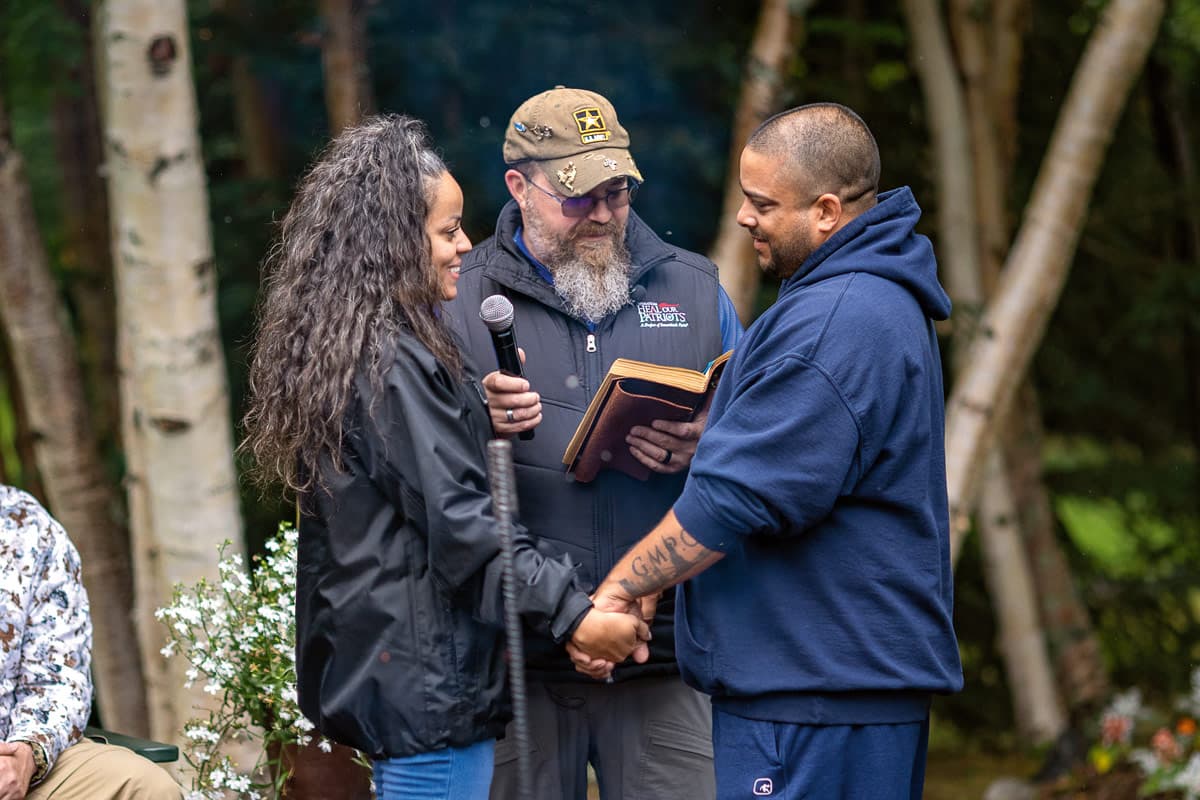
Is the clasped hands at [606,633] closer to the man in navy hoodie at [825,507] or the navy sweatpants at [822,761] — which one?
the man in navy hoodie at [825,507]

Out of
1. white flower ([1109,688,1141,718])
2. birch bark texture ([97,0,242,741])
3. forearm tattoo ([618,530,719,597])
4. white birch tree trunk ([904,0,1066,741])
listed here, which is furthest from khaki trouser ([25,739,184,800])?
white flower ([1109,688,1141,718])

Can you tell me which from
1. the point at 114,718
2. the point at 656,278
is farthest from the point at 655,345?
the point at 114,718

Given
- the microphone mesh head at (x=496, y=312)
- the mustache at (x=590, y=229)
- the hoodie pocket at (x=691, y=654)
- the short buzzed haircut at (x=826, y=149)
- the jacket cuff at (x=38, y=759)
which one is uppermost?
the short buzzed haircut at (x=826, y=149)

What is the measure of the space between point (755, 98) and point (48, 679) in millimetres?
3449

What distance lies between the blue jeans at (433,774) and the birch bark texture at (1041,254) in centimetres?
343

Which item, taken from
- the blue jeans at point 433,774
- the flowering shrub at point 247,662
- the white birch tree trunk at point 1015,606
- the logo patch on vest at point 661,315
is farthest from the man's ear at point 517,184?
the white birch tree trunk at point 1015,606

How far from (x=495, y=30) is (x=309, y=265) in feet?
12.4

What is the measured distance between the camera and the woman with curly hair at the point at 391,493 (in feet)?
8.75

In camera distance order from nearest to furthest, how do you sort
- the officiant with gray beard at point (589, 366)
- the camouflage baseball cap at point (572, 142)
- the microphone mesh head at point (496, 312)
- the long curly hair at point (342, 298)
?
the long curly hair at point (342, 298) → the microphone mesh head at point (496, 312) → the officiant with gray beard at point (589, 366) → the camouflage baseball cap at point (572, 142)

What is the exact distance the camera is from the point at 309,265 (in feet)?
9.35

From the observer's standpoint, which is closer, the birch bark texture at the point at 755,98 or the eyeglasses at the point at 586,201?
the eyeglasses at the point at 586,201

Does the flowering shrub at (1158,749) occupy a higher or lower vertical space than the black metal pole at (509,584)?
lower

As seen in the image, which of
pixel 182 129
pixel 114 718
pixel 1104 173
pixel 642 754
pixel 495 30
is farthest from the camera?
pixel 1104 173

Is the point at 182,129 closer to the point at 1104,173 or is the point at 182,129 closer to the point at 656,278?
the point at 656,278
